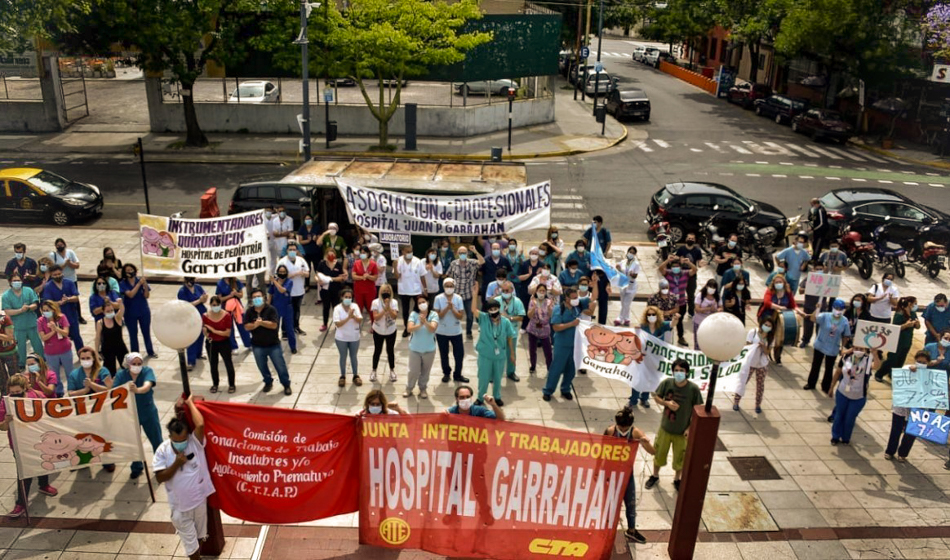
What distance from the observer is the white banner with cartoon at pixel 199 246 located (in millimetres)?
14289

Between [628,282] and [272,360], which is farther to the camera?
[628,282]

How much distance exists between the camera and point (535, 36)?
36.1m

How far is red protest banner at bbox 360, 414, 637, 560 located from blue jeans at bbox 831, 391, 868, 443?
4.60 metres

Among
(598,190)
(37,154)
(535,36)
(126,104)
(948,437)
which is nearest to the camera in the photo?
(948,437)

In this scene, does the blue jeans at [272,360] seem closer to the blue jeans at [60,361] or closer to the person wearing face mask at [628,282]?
the blue jeans at [60,361]

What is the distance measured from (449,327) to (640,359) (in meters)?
3.03

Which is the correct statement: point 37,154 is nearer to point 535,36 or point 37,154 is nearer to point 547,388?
point 535,36

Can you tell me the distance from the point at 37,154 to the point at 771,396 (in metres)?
29.1

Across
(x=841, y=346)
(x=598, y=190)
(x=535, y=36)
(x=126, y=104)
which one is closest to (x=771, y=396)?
(x=841, y=346)

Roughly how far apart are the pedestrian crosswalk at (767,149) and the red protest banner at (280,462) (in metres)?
27.9

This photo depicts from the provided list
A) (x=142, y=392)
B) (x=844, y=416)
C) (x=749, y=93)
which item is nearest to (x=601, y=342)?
(x=844, y=416)

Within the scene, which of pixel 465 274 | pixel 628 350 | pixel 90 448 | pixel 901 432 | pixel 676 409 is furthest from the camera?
pixel 465 274

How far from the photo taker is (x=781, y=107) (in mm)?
41031

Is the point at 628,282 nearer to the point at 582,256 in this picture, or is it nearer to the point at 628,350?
the point at 582,256
